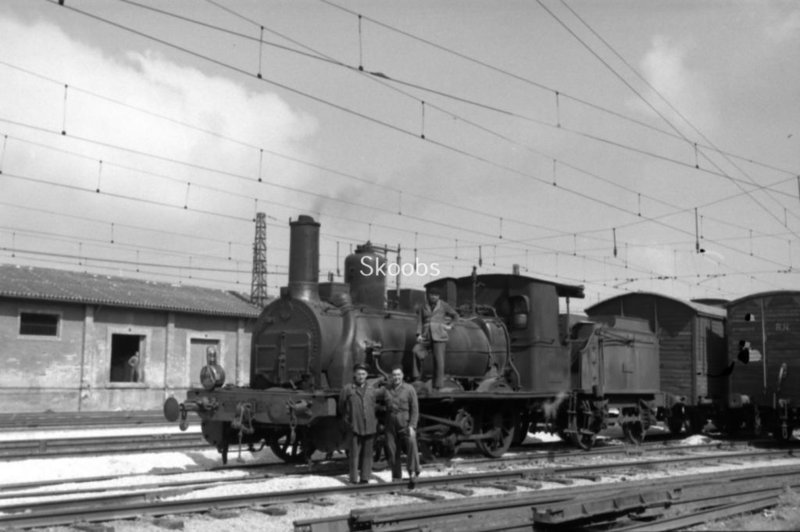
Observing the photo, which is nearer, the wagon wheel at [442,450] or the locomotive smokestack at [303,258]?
the locomotive smokestack at [303,258]

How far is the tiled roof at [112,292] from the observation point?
999 inches

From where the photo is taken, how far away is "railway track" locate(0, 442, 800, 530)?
25.9 feet

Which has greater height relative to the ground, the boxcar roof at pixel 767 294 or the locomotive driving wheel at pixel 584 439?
the boxcar roof at pixel 767 294

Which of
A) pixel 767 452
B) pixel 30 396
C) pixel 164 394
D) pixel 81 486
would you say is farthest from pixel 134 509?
pixel 164 394

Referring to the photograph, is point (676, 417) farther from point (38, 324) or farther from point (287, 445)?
point (38, 324)

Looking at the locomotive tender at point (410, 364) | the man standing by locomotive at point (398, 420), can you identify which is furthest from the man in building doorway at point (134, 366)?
the man standing by locomotive at point (398, 420)

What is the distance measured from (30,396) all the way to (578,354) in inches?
683

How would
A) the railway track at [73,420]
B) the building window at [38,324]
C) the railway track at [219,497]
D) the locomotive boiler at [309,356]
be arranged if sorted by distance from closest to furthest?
the railway track at [219,497]
the locomotive boiler at [309,356]
the railway track at [73,420]
the building window at [38,324]

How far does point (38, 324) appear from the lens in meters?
25.3

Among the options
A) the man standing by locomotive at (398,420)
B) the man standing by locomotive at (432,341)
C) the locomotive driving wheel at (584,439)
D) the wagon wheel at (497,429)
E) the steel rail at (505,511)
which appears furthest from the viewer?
the locomotive driving wheel at (584,439)

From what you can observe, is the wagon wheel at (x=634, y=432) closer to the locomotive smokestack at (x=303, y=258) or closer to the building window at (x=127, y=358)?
the locomotive smokestack at (x=303, y=258)

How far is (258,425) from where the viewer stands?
39.8 feet

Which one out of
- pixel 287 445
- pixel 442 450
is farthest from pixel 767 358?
pixel 287 445

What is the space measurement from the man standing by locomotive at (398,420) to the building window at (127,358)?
62.0 ft
